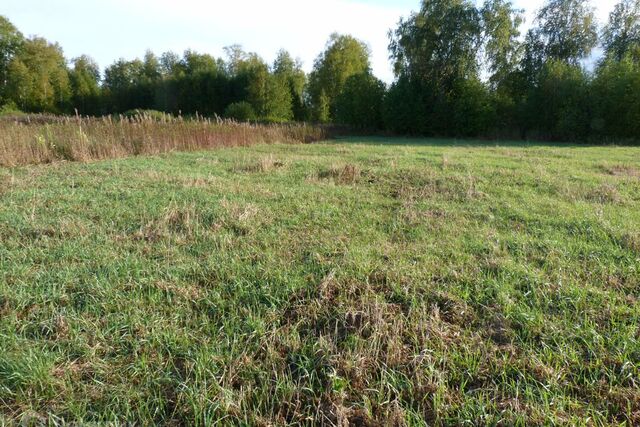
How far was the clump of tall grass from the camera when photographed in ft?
28.9

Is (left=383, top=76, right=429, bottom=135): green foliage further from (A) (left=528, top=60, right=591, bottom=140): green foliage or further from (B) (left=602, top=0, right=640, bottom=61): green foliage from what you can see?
(B) (left=602, top=0, right=640, bottom=61): green foliage

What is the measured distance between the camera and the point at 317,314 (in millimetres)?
2426

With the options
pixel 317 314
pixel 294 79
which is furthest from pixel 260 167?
pixel 294 79

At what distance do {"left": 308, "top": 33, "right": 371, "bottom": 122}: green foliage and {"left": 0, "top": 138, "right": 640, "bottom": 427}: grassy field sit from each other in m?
32.5

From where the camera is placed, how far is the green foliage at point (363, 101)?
28.3 m

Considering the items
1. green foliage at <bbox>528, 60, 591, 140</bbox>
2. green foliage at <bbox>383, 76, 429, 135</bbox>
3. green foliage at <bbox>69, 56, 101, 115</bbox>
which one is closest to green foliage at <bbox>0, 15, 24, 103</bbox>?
green foliage at <bbox>69, 56, 101, 115</bbox>

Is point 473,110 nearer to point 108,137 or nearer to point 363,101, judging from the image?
point 363,101

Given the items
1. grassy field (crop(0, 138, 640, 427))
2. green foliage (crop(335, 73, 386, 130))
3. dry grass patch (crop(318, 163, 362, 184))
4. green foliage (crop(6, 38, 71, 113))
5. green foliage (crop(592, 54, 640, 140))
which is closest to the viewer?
grassy field (crop(0, 138, 640, 427))

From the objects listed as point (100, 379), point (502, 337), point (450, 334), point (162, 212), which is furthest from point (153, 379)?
point (162, 212)

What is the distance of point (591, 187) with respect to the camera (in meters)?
6.12

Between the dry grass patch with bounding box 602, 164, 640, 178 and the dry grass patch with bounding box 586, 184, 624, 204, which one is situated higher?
the dry grass patch with bounding box 602, 164, 640, 178

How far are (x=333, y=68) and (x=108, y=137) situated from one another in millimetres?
29664

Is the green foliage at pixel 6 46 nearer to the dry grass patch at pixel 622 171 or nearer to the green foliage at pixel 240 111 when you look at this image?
the green foliage at pixel 240 111

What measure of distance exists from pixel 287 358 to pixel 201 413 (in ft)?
1.77
